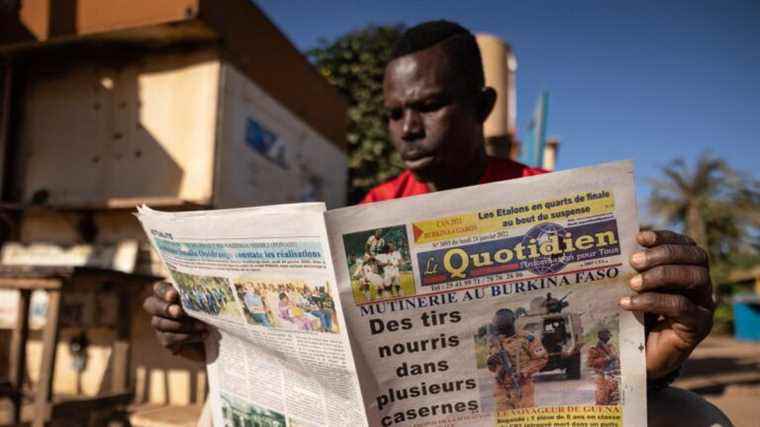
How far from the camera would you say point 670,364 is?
0.73 meters

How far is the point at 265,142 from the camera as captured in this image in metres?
3.26

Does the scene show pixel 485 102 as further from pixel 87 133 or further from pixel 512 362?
pixel 87 133

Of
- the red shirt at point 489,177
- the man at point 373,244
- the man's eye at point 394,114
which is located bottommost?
the man at point 373,244

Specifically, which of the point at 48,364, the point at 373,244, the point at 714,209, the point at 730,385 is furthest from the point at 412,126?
the point at 714,209

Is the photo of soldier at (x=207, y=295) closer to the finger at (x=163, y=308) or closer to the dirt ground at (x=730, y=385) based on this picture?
the finger at (x=163, y=308)

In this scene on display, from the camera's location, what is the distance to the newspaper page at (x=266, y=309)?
2.42ft

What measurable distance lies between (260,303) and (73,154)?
2940 mm

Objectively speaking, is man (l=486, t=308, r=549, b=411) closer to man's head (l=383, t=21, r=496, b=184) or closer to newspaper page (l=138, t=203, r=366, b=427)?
newspaper page (l=138, t=203, r=366, b=427)

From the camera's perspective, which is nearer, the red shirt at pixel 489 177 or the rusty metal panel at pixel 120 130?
the red shirt at pixel 489 177

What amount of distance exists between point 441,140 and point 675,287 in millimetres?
671

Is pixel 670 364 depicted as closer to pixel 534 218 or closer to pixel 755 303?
pixel 534 218

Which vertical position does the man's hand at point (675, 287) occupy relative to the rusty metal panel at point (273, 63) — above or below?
below

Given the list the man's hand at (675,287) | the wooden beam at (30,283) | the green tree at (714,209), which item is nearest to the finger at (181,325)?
the man's hand at (675,287)

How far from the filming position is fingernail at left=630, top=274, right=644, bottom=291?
67 centimetres
